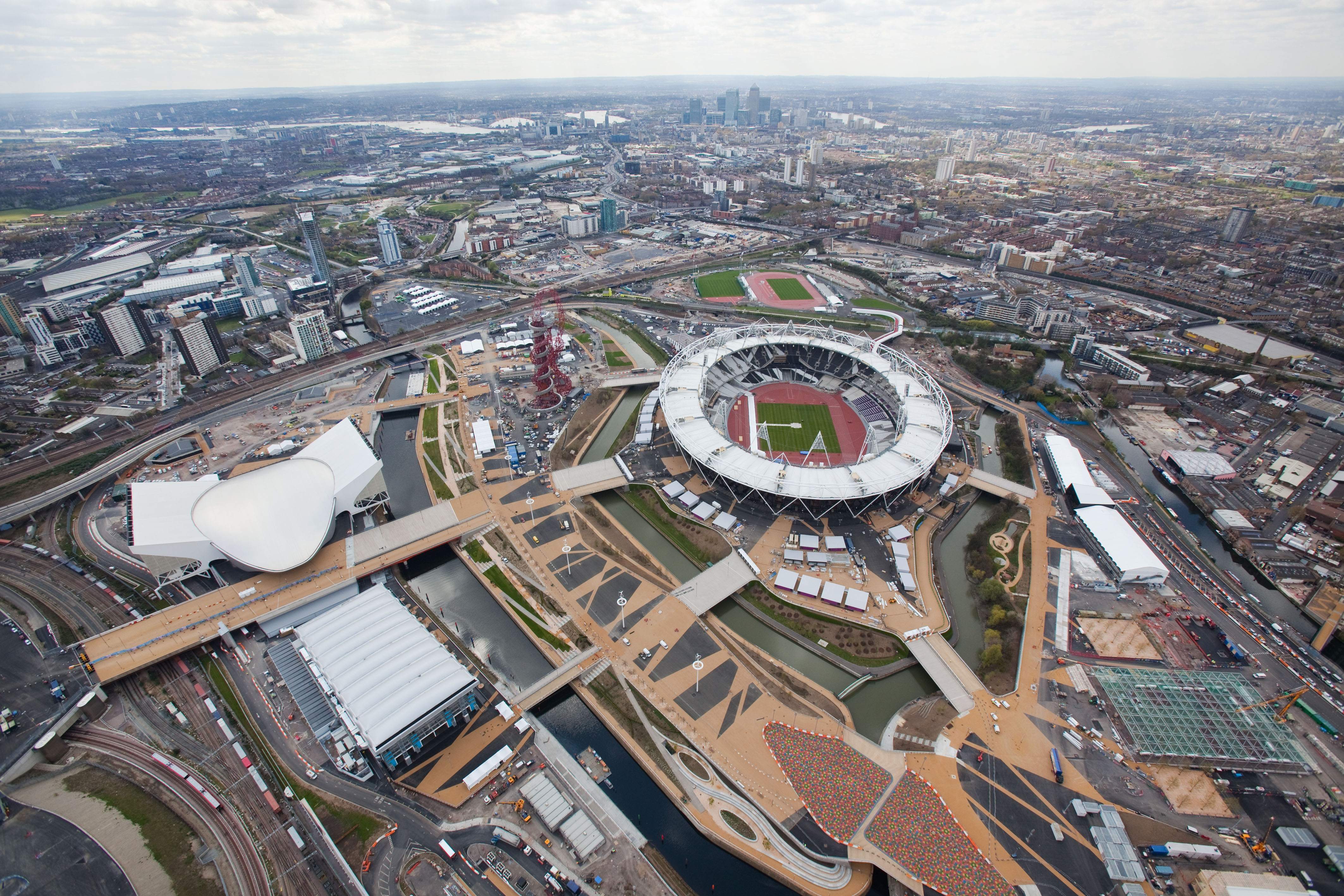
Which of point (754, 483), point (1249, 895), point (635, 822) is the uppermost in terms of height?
point (754, 483)

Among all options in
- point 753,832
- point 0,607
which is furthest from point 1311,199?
point 0,607

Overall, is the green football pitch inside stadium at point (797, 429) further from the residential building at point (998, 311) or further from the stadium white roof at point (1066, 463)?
the residential building at point (998, 311)

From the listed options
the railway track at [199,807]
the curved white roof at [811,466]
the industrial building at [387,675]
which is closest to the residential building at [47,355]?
the railway track at [199,807]

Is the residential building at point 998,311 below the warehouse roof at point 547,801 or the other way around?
the other way around

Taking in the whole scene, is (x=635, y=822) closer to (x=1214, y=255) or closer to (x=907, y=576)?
(x=907, y=576)

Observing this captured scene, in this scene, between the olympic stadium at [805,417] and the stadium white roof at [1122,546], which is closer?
the stadium white roof at [1122,546]

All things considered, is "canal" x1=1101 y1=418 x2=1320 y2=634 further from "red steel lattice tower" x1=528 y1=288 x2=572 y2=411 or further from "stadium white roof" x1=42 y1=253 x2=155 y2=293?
"stadium white roof" x1=42 y1=253 x2=155 y2=293

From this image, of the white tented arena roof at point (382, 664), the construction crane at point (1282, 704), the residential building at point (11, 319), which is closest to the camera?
the white tented arena roof at point (382, 664)

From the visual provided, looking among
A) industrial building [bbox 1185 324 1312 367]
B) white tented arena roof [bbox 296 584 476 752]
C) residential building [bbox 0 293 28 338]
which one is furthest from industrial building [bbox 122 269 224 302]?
industrial building [bbox 1185 324 1312 367]
